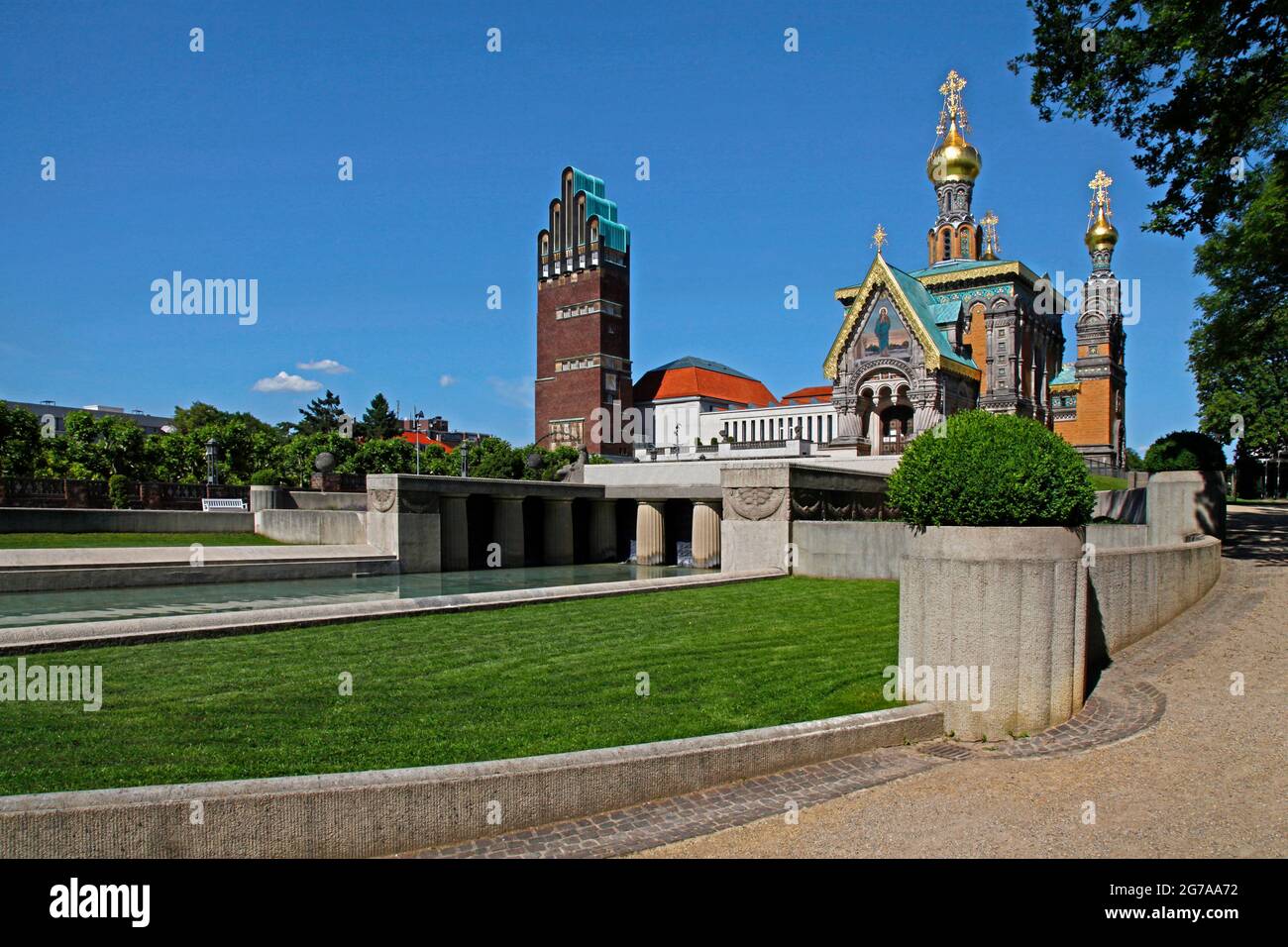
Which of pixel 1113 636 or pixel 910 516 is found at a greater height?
pixel 910 516

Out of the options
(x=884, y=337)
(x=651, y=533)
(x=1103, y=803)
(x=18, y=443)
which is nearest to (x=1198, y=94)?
(x=1103, y=803)

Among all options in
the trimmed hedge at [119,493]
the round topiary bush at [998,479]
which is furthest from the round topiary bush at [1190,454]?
the trimmed hedge at [119,493]

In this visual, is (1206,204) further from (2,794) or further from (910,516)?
(2,794)

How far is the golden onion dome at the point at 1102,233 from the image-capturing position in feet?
250

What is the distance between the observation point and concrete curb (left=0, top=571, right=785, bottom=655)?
926 centimetres

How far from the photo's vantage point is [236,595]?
738 inches

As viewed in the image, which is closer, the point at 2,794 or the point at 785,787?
the point at 2,794

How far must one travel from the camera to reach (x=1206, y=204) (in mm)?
16328

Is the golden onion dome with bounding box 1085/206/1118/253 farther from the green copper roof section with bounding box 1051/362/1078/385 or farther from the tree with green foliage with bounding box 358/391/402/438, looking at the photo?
the tree with green foliage with bounding box 358/391/402/438

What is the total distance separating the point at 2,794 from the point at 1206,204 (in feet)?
66.9

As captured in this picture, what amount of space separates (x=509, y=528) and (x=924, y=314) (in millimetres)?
42025

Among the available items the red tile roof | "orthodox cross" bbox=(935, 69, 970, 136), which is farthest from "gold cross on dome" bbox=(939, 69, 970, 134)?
the red tile roof

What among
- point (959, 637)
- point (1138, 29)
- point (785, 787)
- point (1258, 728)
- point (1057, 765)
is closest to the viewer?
point (785, 787)
